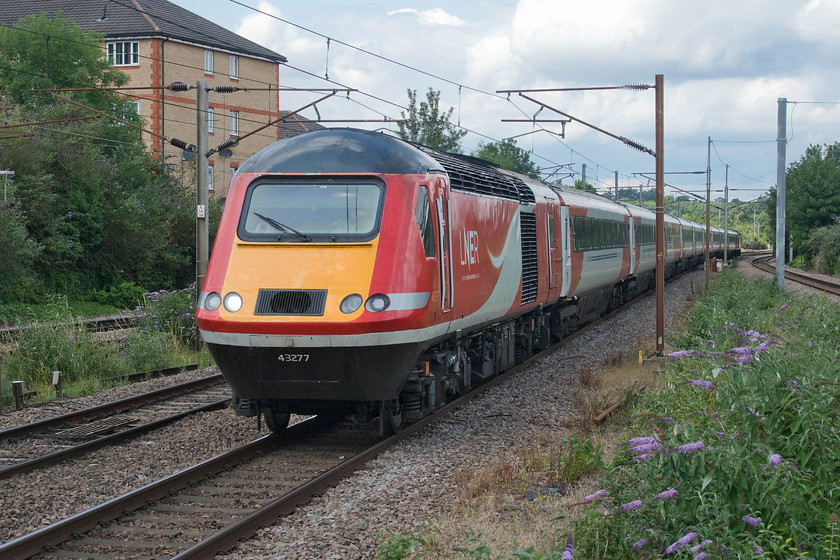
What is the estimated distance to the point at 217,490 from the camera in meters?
7.74

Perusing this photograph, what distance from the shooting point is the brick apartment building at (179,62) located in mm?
A: 45250

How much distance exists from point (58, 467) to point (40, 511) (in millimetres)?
1467

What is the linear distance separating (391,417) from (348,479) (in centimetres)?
151

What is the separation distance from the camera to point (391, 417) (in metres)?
9.59

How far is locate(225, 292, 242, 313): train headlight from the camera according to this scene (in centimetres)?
858

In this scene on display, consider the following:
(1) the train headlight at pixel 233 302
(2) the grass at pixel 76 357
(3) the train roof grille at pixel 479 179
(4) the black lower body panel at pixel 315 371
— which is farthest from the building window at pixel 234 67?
(4) the black lower body panel at pixel 315 371

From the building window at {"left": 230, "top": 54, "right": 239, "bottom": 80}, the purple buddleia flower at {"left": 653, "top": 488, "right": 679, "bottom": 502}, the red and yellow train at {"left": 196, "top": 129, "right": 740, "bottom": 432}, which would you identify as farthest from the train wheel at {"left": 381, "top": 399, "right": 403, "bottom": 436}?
the building window at {"left": 230, "top": 54, "right": 239, "bottom": 80}

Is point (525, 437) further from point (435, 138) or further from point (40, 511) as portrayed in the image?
point (435, 138)

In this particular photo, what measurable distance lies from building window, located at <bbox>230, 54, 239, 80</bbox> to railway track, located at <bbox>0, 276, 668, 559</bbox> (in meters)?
42.5

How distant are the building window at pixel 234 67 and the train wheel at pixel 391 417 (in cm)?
4270

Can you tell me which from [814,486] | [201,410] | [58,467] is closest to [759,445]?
[814,486]

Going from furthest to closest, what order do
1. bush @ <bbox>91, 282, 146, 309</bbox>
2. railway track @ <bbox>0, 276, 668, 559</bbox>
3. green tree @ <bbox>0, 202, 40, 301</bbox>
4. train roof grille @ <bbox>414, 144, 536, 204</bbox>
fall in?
bush @ <bbox>91, 282, 146, 309</bbox>
green tree @ <bbox>0, 202, 40, 301</bbox>
train roof grille @ <bbox>414, 144, 536, 204</bbox>
railway track @ <bbox>0, 276, 668, 559</bbox>

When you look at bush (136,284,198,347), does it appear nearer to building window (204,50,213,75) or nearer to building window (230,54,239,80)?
building window (204,50,213,75)

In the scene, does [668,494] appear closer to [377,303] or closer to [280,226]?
[377,303]
